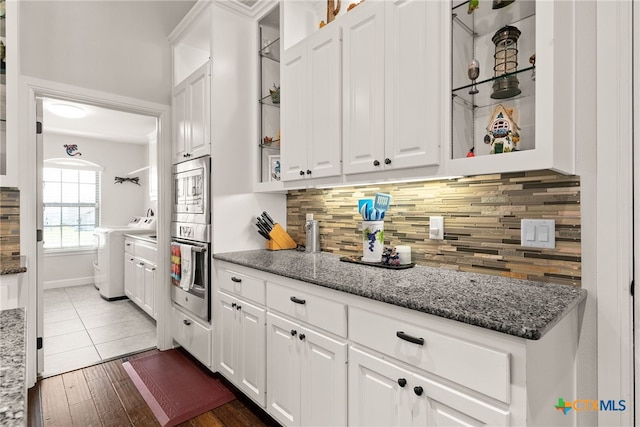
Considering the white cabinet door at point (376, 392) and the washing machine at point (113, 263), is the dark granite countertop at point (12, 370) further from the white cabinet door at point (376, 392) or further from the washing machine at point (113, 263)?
the washing machine at point (113, 263)

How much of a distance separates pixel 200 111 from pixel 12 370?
7.59ft

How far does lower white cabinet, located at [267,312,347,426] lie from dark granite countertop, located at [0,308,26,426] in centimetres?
110

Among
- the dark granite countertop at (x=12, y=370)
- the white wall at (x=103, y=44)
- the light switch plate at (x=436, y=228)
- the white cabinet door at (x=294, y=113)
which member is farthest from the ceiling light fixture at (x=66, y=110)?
the light switch plate at (x=436, y=228)

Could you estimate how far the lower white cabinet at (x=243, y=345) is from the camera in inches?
78.4

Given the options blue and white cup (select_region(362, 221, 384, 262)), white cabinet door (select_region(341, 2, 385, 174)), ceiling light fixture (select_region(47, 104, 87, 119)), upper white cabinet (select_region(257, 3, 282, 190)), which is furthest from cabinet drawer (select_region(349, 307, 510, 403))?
ceiling light fixture (select_region(47, 104, 87, 119))

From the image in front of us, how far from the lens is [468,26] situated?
5.35 feet

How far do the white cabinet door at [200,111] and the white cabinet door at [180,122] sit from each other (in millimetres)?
95

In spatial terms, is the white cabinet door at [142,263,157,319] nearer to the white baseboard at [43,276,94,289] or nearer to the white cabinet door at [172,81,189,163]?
the white cabinet door at [172,81,189,163]

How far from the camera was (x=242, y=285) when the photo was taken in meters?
2.16

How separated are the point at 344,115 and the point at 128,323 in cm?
324

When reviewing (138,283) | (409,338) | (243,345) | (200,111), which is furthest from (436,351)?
(138,283)

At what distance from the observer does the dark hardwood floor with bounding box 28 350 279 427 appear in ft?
6.64

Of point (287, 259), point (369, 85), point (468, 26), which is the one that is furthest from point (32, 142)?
point (468, 26)

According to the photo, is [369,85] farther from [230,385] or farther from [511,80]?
[230,385]
